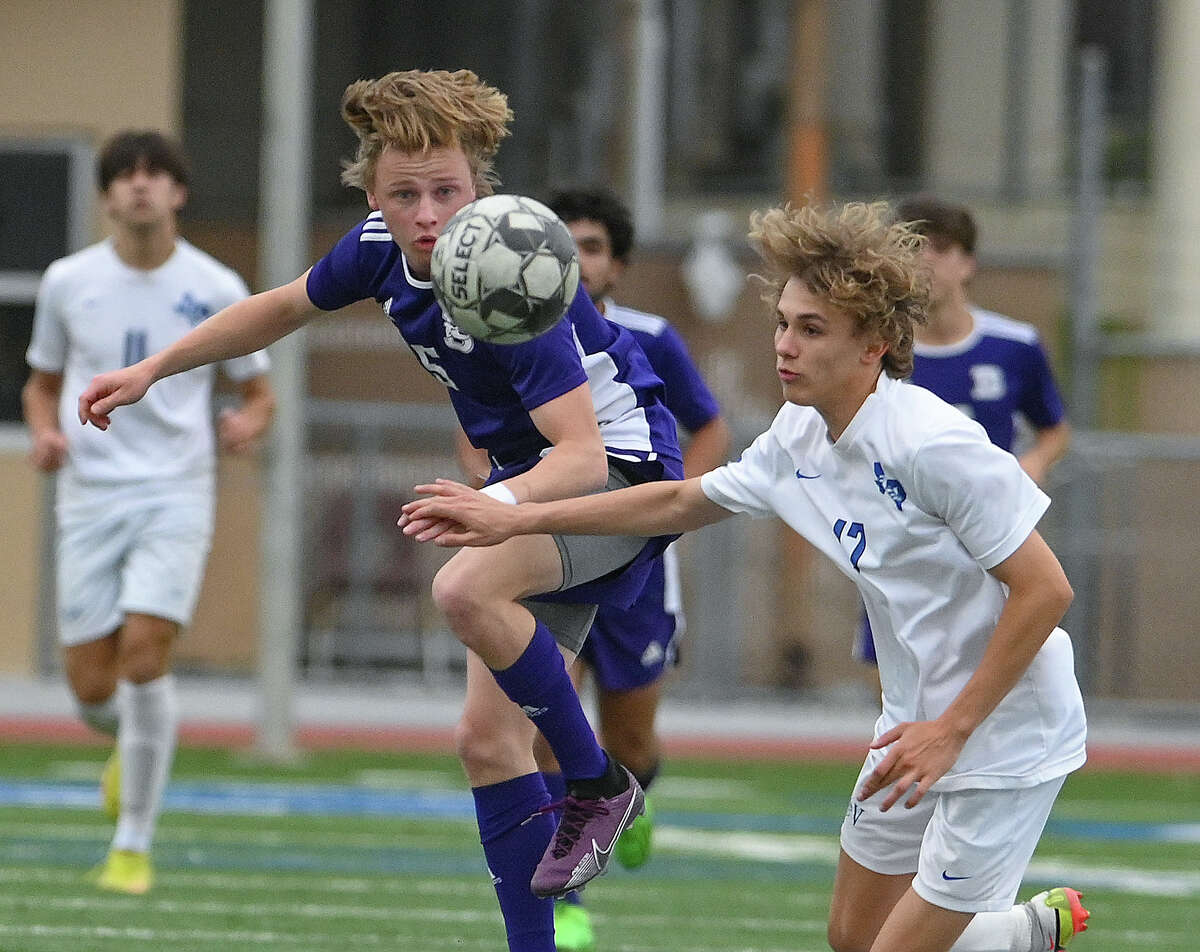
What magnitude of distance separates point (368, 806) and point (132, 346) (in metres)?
3.03

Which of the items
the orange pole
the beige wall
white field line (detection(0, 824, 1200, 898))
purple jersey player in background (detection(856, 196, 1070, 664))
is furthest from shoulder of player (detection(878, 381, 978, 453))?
the orange pole

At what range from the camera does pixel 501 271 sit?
427cm

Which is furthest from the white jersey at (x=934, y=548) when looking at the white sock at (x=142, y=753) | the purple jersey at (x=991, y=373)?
Answer: the white sock at (x=142, y=753)

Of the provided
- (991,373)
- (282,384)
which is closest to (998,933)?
(991,373)

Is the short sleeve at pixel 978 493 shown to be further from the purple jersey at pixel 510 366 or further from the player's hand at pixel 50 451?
the player's hand at pixel 50 451

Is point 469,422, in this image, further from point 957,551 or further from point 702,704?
point 702,704

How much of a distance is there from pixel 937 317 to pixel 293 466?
5.00 metres

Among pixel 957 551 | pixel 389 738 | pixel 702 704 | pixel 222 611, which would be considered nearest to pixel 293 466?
pixel 389 738

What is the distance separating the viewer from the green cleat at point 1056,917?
4707 millimetres

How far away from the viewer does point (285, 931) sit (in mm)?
6355

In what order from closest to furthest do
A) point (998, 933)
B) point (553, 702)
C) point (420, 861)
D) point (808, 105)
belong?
point (998, 933) → point (553, 702) → point (420, 861) → point (808, 105)

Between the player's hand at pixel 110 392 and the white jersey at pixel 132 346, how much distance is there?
237 centimetres

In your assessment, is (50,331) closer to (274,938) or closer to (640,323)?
(640,323)

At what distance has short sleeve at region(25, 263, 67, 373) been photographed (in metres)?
7.34
